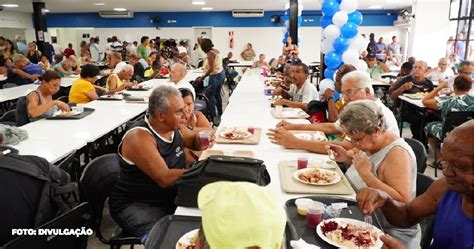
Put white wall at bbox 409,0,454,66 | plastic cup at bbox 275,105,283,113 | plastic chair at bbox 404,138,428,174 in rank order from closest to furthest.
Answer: plastic chair at bbox 404,138,428,174
plastic cup at bbox 275,105,283,113
white wall at bbox 409,0,454,66

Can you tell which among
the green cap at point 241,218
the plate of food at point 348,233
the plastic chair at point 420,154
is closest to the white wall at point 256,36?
the plastic chair at point 420,154

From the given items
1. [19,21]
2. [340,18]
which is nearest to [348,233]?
[340,18]

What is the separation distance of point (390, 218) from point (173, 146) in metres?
1.33

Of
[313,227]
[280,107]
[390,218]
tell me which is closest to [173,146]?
[313,227]

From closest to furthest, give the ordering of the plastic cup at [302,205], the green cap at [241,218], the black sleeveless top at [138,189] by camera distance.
→ the green cap at [241,218], the plastic cup at [302,205], the black sleeveless top at [138,189]

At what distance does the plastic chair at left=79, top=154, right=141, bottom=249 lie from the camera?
2.09 metres

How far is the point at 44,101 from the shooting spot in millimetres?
3961

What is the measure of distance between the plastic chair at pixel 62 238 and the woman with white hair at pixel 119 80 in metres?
4.13

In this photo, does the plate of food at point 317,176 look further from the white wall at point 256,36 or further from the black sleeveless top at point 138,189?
the white wall at point 256,36

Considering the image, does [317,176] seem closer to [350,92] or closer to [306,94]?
[350,92]

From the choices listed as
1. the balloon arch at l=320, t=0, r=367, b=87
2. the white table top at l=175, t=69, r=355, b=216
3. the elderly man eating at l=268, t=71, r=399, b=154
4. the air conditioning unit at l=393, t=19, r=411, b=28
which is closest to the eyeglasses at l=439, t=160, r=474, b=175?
→ the white table top at l=175, t=69, r=355, b=216

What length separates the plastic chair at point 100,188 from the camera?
6.86 feet

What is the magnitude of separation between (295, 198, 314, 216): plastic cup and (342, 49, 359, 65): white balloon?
3784 millimetres

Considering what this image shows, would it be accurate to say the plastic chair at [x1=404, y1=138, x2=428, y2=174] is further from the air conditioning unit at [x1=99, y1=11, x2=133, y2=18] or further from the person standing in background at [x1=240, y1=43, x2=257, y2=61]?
the air conditioning unit at [x1=99, y1=11, x2=133, y2=18]
